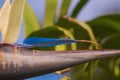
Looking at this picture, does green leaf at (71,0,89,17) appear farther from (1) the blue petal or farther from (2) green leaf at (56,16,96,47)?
(1) the blue petal

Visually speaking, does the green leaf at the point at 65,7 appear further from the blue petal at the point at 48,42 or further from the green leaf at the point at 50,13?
the blue petal at the point at 48,42

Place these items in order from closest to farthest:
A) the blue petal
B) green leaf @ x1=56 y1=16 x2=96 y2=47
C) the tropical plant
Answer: the blue petal, the tropical plant, green leaf @ x1=56 y1=16 x2=96 y2=47

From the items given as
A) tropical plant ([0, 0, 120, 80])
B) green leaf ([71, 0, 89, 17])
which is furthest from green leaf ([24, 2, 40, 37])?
green leaf ([71, 0, 89, 17])

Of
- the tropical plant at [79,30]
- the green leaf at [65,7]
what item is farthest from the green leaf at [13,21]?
the green leaf at [65,7]

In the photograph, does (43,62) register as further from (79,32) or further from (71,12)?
(71,12)

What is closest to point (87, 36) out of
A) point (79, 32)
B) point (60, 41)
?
point (79, 32)

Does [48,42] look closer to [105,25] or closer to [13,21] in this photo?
[13,21]

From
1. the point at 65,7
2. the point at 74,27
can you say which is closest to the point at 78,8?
the point at 65,7

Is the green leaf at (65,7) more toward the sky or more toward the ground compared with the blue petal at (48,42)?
more toward the sky
